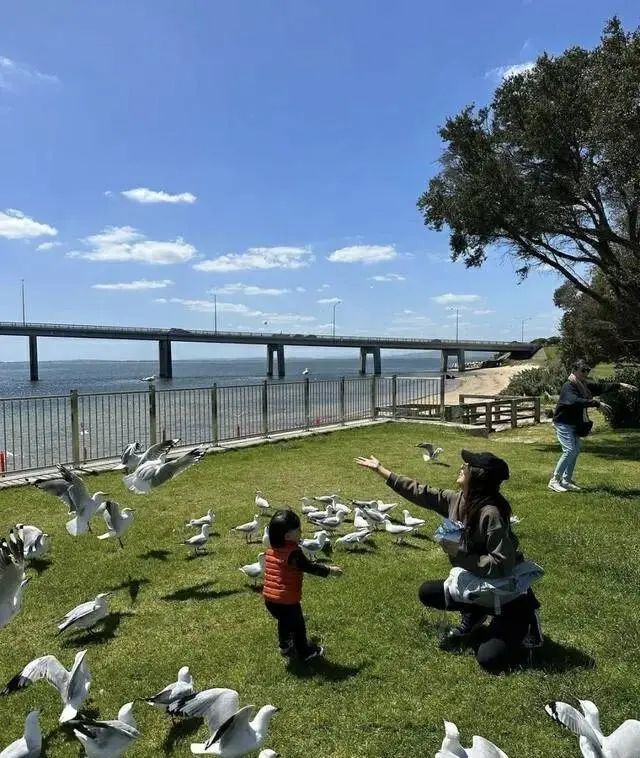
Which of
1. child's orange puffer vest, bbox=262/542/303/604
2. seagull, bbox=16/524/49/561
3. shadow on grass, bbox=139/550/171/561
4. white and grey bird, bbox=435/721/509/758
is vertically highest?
child's orange puffer vest, bbox=262/542/303/604

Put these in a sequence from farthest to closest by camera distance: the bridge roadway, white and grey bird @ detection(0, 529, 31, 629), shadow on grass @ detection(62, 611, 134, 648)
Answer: the bridge roadway → shadow on grass @ detection(62, 611, 134, 648) → white and grey bird @ detection(0, 529, 31, 629)

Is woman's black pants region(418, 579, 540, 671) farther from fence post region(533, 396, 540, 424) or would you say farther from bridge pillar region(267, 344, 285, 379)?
bridge pillar region(267, 344, 285, 379)

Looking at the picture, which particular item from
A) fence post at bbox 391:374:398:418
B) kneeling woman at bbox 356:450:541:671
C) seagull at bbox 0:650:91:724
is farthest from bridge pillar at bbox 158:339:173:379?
kneeling woman at bbox 356:450:541:671

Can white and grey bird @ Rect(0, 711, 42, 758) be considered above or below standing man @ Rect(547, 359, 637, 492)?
below

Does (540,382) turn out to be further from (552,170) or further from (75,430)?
(75,430)

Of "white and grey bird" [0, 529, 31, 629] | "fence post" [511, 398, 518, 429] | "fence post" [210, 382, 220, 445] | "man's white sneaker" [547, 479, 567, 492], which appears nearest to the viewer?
"white and grey bird" [0, 529, 31, 629]

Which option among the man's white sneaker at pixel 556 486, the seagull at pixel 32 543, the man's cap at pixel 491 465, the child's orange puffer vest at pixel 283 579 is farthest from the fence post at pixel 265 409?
the man's cap at pixel 491 465

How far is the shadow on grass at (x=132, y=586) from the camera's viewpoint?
16.8ft

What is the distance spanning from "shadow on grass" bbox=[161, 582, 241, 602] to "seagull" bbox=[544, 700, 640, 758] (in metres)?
3.07

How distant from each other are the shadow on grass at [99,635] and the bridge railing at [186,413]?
6439 mm

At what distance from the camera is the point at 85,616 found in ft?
13.7

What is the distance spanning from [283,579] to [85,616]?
154 cm

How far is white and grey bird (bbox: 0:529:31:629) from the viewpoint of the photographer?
3.45m

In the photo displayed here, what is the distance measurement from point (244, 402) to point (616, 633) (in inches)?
440
